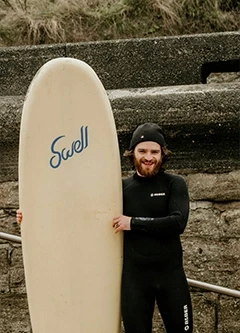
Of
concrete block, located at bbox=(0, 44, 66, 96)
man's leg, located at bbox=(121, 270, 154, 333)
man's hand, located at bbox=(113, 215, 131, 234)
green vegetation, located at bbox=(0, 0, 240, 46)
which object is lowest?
man's leg, located at bbox=(121, 270, 154, 333)

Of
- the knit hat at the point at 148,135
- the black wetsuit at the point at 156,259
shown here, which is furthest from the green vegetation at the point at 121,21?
the black wetsuit at the point at 156,259

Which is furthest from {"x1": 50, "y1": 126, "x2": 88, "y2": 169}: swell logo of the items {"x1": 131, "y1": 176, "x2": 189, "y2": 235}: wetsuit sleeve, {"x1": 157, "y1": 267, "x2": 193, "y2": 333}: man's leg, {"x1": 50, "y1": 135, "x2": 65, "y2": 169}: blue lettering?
{"x1": 157, "y1": 267, "x2": 193, "y2": 333}: man's leg

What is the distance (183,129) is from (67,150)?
637mm

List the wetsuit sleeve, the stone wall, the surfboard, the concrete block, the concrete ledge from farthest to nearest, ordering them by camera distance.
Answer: the concrete block < the concrete ledge < the stone wall < the surfboard < the wetsuit sleeve

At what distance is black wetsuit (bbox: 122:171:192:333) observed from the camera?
2.70m

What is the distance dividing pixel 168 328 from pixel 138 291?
18cm

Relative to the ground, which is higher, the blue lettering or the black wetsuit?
the blue lettering

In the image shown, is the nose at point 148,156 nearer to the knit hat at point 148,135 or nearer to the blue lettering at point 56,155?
the knit hat at point 148,135

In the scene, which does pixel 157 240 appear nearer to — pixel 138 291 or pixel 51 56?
pixel 138 291

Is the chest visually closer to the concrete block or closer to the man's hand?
the man's hand

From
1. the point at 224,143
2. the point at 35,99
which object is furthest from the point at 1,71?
the point at 224,143

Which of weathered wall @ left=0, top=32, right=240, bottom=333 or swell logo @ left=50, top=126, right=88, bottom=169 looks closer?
swell logo @ left=50, top=126, right=88, bottom=169

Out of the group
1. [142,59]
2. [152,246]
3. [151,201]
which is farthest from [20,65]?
[152,246]

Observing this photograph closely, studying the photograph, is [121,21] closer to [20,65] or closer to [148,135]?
[20,65]
